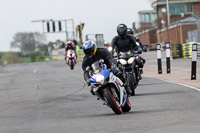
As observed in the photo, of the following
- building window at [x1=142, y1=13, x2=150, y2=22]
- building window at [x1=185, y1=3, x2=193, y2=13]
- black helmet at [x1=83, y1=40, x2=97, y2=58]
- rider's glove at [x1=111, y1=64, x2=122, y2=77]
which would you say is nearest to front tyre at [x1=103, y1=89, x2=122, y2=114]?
rider's glove at [x1=111, y1=64, x2=122, y2=77]

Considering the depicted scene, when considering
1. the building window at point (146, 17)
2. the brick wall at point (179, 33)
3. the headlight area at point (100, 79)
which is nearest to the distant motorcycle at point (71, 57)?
the headlight area at point (100, 79)

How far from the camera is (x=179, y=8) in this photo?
294ft

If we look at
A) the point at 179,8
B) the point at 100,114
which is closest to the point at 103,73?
the point at 100,114

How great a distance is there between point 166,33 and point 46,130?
7013cm

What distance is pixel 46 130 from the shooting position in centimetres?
873

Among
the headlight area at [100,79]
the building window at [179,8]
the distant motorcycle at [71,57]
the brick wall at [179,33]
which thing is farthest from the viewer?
the building window at [179,8]

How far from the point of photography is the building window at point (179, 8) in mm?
89375

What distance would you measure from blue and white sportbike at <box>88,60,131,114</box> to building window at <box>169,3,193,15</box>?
7986cm

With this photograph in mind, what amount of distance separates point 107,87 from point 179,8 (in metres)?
81.0

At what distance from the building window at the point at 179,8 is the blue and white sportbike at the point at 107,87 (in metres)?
79.9

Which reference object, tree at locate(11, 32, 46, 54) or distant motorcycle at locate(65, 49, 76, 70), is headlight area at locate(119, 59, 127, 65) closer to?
distant motorcycle at locate(65, 49, 76, 70)

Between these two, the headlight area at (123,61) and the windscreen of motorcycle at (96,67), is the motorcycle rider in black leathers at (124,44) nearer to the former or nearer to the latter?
the headlight area at (123,61)

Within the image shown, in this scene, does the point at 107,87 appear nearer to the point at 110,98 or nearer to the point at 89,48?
the point at 110,98

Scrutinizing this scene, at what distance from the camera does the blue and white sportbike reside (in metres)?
9.98
